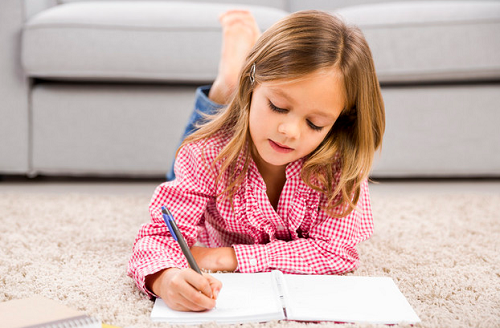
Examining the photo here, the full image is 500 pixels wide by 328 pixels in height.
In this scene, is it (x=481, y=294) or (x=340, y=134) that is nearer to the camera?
(x=481, y=294)

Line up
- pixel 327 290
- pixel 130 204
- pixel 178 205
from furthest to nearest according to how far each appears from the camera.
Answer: pixel 130 204, pixel 178 205, pixel 327 290

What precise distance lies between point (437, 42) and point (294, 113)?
2.88 feet

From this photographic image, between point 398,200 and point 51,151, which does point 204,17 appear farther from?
point 398,200

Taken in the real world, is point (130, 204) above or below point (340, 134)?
below

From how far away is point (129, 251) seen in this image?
0.92 meters

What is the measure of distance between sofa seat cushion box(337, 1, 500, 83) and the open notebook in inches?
34.7

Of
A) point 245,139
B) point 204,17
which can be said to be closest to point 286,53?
point 245,139

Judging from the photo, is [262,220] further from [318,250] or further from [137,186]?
[137,186]

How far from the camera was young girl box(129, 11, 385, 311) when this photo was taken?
77cm

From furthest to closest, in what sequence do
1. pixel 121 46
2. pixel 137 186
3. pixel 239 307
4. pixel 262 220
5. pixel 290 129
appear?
1. pixel 137 186
2. pixel 121 46
3. pixel 262 220
4. pixel 290 129
5. pixel 239 307

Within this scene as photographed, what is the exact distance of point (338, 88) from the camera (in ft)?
2.57

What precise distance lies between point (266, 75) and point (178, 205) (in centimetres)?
24

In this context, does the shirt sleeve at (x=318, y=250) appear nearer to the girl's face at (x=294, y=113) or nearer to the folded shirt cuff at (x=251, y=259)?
the folded shirt cuff at (x=251, y=259)

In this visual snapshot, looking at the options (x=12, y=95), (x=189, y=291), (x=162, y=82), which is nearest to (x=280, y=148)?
(x=189, y=291)
